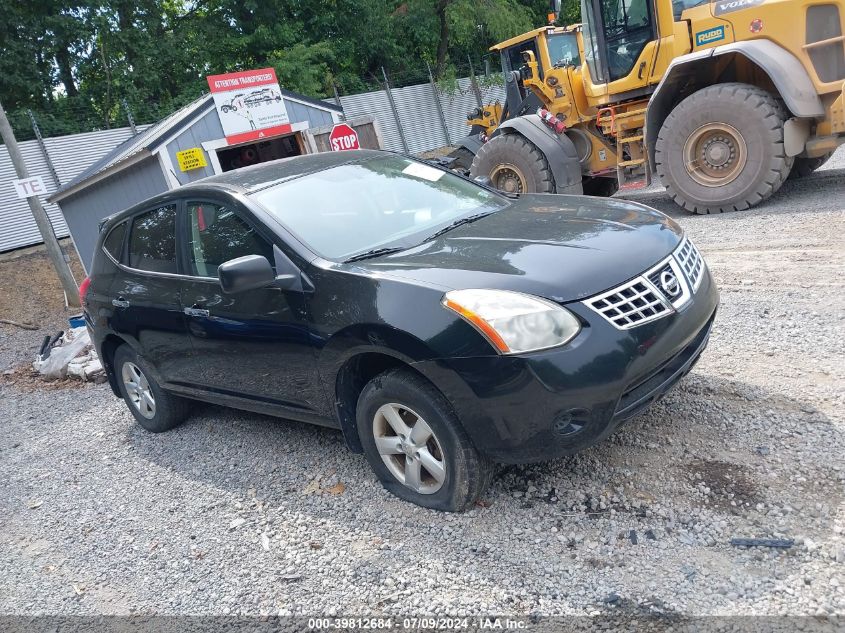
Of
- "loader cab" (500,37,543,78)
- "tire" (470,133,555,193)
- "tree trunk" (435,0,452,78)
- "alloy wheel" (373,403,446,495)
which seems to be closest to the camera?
"alloy wheel" (373,403,446,495)

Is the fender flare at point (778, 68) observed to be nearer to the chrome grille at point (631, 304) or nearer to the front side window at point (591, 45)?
the front side window at point (591, 45)

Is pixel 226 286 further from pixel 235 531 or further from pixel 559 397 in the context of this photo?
pixel 559 397

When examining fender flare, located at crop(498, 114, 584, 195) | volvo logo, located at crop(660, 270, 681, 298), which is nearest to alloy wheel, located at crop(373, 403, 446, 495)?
volvo logo, located at crop(660, 270, 681, 298)

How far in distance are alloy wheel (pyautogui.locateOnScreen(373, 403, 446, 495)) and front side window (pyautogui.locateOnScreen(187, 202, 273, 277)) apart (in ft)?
3.59

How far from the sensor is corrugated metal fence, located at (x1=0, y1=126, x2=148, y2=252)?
15.2 metres

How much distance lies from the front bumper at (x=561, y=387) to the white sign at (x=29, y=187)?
9.63m

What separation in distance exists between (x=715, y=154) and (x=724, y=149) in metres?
0.12

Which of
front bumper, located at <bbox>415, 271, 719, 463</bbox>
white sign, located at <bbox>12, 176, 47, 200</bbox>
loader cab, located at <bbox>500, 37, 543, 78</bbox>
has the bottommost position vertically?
front bumper, located at <bbox>415, 271, 719, 463</bbox>

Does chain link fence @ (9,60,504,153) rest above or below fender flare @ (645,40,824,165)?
above

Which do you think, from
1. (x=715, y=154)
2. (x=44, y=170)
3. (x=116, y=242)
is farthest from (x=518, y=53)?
(x=44, y=170)

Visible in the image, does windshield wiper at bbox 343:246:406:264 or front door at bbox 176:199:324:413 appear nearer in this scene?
windshield wiper at bbox 343:246:406:264

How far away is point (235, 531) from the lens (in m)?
3.65

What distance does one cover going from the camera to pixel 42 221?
11625 millimetres

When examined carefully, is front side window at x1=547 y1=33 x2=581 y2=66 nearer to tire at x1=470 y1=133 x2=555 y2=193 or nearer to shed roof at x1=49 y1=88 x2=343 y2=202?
tire at x1=470 y1=133 x2=555 y2=193
